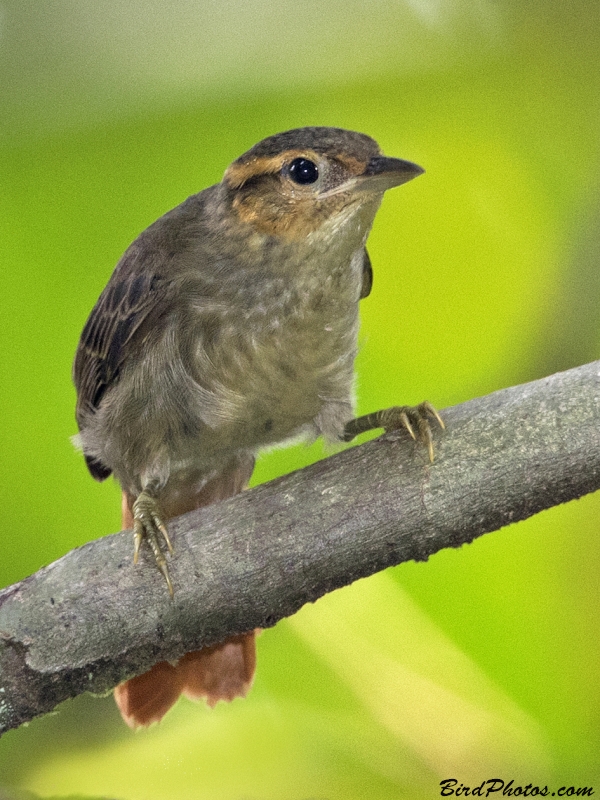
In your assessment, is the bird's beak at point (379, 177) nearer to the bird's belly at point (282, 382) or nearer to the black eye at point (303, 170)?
the black eye at point (303, 170)

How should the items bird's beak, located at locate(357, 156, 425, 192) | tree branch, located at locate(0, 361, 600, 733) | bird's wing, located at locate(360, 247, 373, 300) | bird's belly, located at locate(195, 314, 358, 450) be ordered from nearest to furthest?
tree branch, located at locate(0, 361, 600, 733)
bird's beak, located at locate(357, 156, 425, 192)
bird's belly, located at locate(195, 314, 358, 450)
bird's wing, located at locate(360, 247, 373, 300)

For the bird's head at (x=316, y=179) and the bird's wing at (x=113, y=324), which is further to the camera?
the bird's wing at (x=113, y=324)

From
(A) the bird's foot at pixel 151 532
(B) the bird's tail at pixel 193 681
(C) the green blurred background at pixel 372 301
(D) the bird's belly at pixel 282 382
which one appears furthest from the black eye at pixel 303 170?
(B) the bird's tail at pixel 193 681

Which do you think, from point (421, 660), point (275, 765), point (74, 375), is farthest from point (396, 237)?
point (275, 765)

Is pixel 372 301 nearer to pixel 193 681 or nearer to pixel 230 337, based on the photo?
pixel 230 337

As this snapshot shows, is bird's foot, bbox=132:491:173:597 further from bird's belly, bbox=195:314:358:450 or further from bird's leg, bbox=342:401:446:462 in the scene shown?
bird's leg, bbox=342:401:446:462

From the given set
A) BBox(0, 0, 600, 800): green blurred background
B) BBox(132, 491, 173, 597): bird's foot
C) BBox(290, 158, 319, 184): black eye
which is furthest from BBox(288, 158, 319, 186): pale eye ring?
BBox(132, 491, 173, 597): bird's foot

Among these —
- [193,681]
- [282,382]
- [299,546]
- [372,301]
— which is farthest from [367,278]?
[193,681]

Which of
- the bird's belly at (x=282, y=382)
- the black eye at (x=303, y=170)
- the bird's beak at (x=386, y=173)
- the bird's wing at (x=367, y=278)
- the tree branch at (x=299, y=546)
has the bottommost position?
the tree branch at (x=299, y=546)
